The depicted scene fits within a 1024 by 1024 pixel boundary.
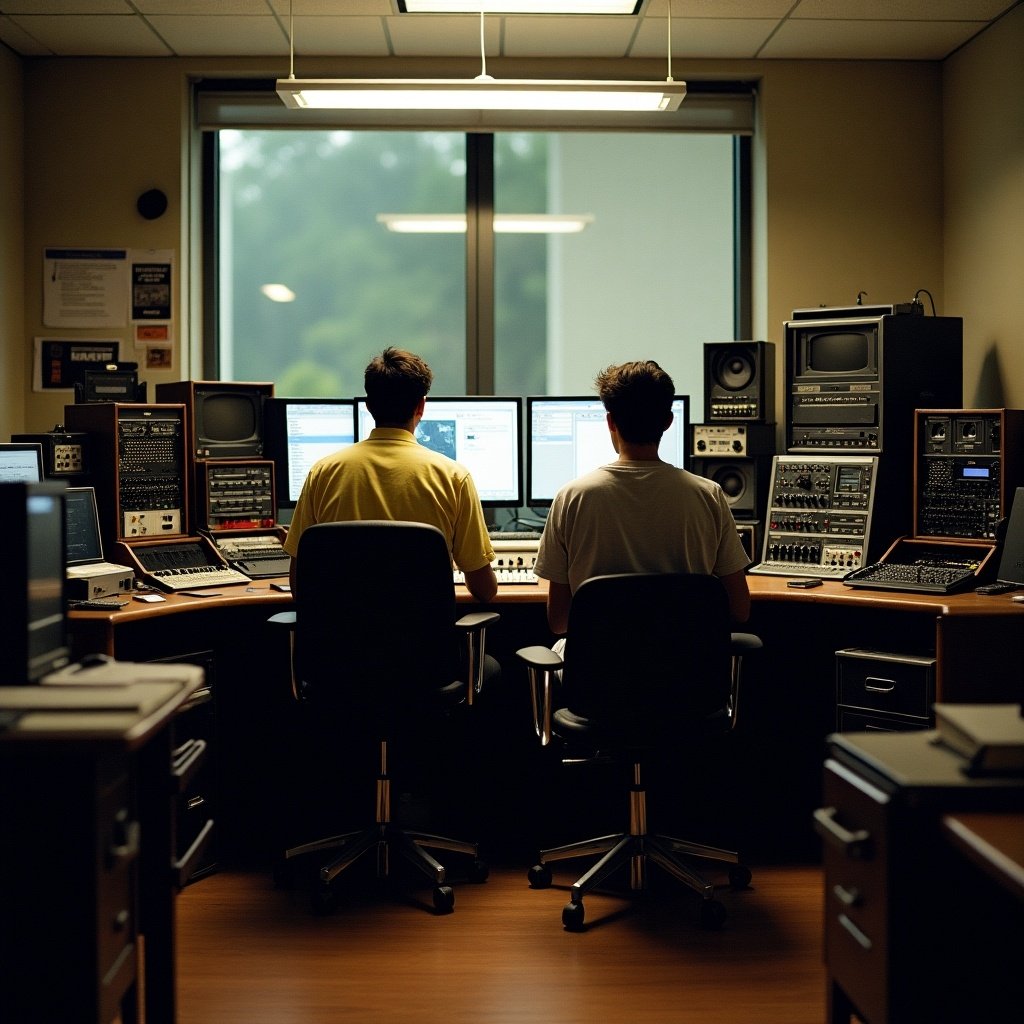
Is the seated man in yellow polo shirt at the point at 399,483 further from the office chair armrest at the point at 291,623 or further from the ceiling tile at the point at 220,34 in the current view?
the ceiling tile at the point at 220,34

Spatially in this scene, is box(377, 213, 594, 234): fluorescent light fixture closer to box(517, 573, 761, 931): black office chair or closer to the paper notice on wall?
the paper notice on wall

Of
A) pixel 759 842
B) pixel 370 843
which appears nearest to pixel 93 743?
pixel 370 843

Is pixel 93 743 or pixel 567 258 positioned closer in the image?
pixel 93 743

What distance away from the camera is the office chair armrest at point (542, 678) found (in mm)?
2674

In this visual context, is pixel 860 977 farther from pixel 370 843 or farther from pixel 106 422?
pixel 106 422

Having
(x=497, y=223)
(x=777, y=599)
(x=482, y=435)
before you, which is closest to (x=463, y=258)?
(x=497, y=223)

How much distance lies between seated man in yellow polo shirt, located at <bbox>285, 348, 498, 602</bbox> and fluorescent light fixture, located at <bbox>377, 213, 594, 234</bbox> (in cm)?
164

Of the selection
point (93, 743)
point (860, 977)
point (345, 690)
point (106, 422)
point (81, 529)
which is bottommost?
point (860, 977)

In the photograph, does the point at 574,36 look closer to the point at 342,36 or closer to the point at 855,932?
the point at 342,36

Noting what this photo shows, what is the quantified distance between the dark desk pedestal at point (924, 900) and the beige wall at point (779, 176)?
3.00 m

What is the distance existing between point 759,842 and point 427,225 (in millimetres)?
2674

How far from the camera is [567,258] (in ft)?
15.1

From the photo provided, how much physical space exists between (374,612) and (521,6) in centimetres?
220

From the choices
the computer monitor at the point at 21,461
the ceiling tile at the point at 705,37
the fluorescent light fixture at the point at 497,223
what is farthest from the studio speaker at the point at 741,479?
the computer monitor at the point at 21,461
